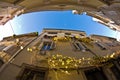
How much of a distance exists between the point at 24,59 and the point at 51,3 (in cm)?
391

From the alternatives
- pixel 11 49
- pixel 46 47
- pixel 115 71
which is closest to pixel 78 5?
pixel 115 71

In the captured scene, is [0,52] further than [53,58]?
Yes

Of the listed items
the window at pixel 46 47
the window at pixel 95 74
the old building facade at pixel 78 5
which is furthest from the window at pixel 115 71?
the window at pixel 46 47

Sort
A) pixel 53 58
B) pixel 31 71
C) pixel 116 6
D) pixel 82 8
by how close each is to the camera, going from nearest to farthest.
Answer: pixel 116 6 → pixel 31 71 → pixel 53 58 → pixel 82 8

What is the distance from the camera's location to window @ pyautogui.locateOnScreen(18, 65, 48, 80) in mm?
11172

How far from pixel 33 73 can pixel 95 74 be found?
352 centimetres

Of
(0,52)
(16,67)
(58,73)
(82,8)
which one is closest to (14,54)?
(0,52)

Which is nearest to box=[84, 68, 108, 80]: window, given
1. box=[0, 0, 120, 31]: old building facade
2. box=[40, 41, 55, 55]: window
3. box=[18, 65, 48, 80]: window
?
box=[18, 65, 48, 80]: window

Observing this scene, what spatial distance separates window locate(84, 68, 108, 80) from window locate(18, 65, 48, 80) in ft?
8.02

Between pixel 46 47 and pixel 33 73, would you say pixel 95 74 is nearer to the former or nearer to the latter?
pixel 33 73

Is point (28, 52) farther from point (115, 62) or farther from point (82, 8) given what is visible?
point (115, 62)

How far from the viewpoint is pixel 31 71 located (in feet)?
39.0

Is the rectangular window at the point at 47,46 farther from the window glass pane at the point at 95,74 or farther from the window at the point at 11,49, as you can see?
the window glass pane at the point at 95,74

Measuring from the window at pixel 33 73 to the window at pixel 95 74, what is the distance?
96.2 inches
